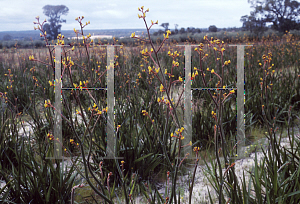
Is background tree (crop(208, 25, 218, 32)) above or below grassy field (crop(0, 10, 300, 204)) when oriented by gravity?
above

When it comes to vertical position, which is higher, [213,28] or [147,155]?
[213,28]

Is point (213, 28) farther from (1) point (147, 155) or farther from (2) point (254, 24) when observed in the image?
(1) point (147, 155)

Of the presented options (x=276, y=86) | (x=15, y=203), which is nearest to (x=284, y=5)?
(x=276, y=86)

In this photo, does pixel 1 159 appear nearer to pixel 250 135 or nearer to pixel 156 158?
pixel 156 158

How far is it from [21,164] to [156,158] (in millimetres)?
1200

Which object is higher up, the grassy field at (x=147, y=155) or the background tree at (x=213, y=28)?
the background tree at (x=213, y=28)

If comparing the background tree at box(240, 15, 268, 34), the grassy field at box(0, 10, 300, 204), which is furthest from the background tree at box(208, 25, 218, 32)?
the grassy field at box(0, 10, 300, 204)

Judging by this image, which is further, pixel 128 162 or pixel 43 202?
pixel 128 162

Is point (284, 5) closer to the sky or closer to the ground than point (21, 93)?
closer to the sky

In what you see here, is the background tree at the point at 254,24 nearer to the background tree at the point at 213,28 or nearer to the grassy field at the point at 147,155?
the background tree at the point at 213,28

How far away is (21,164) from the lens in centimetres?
188

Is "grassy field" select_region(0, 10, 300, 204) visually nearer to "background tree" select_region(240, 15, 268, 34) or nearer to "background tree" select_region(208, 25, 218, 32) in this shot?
"background tree" select_region(240, 15, 268, 34)

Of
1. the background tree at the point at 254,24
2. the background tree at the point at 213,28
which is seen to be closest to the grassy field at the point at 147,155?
the background tree at the point at 254,24

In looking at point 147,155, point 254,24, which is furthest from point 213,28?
point 147,155
